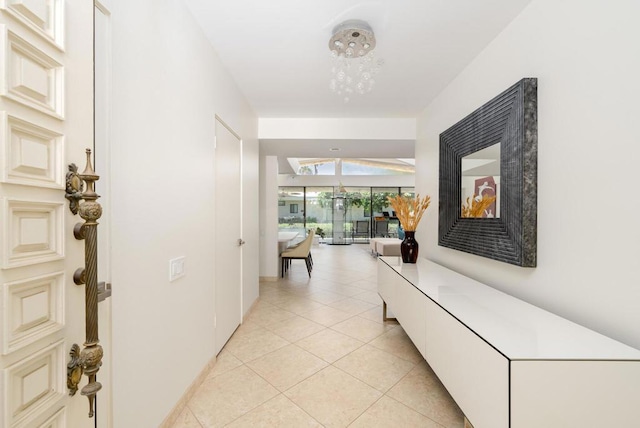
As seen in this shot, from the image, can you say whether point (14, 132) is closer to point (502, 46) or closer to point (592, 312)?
point (592, 312)

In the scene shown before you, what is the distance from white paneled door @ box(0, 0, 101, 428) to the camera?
24.0 inches

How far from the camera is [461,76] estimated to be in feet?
9.00

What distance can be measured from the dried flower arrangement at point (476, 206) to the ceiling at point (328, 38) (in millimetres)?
1253

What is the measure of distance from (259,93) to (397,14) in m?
1.78

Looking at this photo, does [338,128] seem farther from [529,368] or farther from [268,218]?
[529,368]

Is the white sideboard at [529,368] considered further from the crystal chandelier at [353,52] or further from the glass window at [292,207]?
the glass window at [292,207]

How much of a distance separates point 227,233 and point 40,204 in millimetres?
2084

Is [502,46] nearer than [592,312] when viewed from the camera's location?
No

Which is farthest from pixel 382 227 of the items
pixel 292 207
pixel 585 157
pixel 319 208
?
pixel 585 157

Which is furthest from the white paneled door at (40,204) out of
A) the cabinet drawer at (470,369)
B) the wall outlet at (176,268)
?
the cabinet drawer at (470,369)

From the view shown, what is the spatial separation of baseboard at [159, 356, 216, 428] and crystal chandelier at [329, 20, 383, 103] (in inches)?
99.1

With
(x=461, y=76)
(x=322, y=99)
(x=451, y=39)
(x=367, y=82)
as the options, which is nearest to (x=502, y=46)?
(x=451, y=39)

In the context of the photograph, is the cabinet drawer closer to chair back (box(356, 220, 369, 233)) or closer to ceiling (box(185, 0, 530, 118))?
ceiling (box(185, 0, 530, 118))

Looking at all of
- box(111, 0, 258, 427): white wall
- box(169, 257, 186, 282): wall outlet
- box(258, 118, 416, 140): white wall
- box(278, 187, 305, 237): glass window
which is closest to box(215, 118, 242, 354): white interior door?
box(111, 0, 258, 427): white wall
